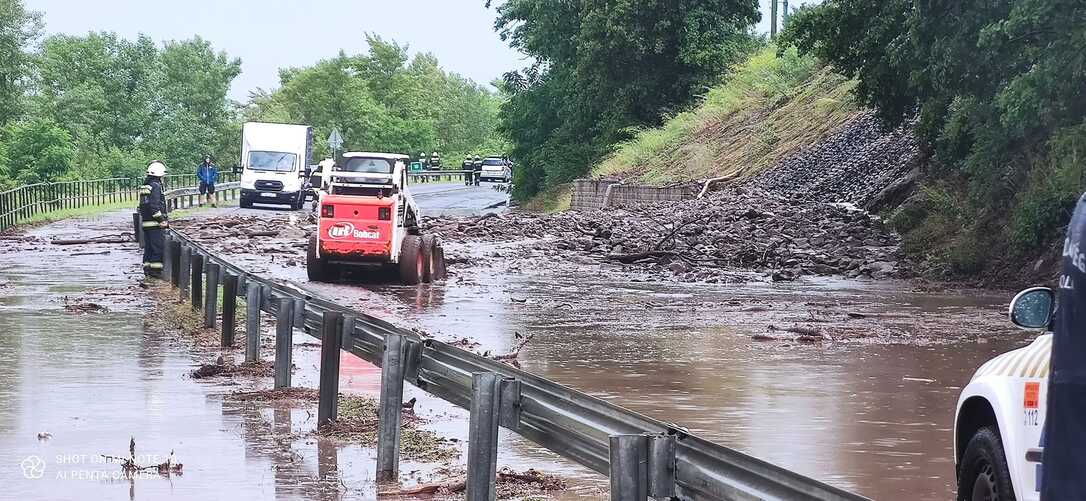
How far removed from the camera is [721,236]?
118 feet

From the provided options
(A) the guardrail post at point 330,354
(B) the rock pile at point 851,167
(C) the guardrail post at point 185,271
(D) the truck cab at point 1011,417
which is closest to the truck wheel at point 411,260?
(C) the guardrail post at point 185,271

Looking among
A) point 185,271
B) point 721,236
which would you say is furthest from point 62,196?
point 185,271

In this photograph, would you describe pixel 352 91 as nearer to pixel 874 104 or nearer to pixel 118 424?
pixel 874 104

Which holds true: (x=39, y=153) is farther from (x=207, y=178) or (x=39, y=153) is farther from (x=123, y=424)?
(x=123, y=424)

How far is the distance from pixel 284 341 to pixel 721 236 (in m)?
23.8

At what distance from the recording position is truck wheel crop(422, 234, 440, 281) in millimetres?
27922

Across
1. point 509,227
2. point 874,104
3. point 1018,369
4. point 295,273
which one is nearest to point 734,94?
point 509,227

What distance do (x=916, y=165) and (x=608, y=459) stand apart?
33866 mm

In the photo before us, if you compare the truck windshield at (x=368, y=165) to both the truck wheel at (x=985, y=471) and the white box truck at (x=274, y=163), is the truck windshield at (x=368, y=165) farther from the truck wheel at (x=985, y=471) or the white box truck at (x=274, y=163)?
the white box truck at (x=274, y=163)

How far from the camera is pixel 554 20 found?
66938mm

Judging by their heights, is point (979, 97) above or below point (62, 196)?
above

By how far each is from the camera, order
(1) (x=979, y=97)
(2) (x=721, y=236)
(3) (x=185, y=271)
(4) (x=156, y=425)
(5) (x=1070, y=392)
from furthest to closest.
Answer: (2) (x=721, y=236)
(1) (x=979, y=97)
(3) (x=185, y=271)
(4) (x=156, y=425)
(5) (x=1070, y=392)

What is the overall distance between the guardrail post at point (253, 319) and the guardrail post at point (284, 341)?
1.25m

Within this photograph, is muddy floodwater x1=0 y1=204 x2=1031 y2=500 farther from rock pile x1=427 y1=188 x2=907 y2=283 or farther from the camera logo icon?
rock pile x1=427 y1=188 x2=907 y2=283
